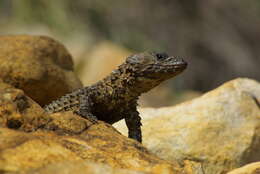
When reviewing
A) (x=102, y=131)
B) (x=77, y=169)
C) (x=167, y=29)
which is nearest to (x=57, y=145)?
(x=77, y=169)

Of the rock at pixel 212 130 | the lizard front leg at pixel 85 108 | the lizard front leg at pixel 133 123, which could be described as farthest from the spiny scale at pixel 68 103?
the rock at pixel 212 130

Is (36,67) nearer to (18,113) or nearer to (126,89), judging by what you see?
(126,89)

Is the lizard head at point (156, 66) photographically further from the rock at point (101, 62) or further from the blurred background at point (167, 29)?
the blurred background at point (167, 29)

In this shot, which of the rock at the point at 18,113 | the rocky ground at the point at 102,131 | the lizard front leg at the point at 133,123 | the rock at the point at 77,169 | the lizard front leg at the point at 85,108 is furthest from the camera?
the lizard front leg at the point at 133,123

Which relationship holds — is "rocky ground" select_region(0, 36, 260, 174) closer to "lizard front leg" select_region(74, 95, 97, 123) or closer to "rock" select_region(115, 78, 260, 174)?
"rock" select_region(115, 78, 260, 174)

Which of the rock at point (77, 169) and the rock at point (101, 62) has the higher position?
the rock at point (101, 62)

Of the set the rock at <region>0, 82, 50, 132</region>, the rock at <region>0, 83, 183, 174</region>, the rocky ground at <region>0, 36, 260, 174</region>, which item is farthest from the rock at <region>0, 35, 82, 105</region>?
the rock at <region>0, 82, 50, 132</region>
